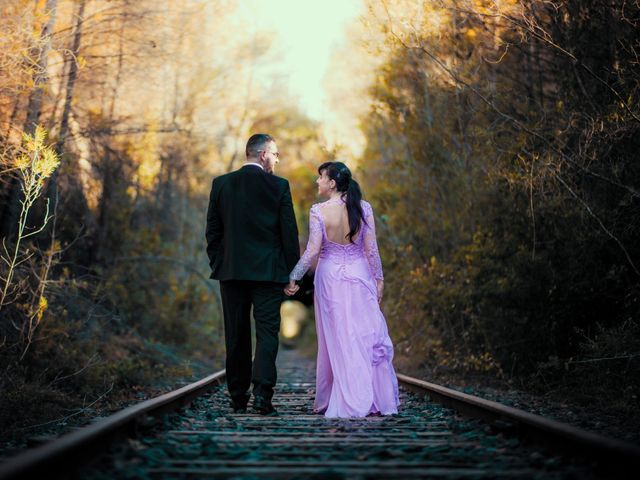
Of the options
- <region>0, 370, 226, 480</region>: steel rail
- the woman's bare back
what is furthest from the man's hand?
<region>0, 370, 226, 480</region>: steel rail

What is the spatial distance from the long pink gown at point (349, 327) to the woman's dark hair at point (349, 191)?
11cm

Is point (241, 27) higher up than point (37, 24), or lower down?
higher up

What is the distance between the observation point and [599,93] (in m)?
7.78

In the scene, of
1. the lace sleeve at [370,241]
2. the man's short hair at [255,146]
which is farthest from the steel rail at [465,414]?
the man's short hair at [255,146]

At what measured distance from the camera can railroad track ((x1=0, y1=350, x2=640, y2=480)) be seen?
3197 mm

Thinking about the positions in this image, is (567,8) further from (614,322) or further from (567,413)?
(567,413)

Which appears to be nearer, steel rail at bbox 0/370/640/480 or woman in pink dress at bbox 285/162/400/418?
steel rail at bbox 0/370/640/480

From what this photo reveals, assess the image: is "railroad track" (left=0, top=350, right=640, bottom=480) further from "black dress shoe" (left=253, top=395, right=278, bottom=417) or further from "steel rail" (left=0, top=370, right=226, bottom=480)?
"black dress shoe" (left=253, top=395, right=278, bottom=417)

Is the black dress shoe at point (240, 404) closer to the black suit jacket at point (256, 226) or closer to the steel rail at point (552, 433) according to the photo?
the black suit jacket at point (256, 226)

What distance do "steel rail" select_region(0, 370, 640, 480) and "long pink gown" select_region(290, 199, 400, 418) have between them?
2.41 feet

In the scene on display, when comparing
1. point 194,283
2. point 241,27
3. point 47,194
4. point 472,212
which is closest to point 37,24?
point 47,194

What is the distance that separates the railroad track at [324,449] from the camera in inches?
126

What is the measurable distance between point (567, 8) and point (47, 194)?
21.1 feet

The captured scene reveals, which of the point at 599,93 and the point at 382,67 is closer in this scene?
the point at 599,93
